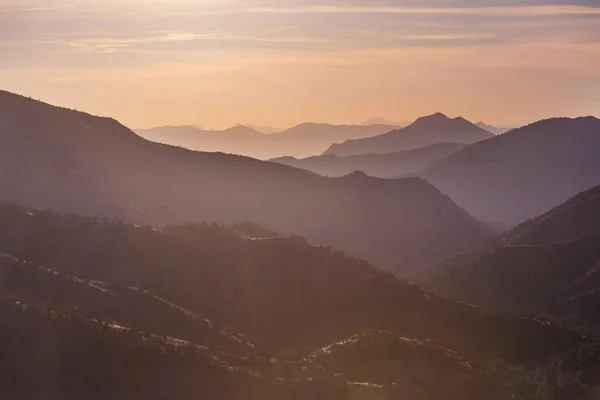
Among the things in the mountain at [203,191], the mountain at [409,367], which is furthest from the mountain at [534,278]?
the mountain at [409,367]

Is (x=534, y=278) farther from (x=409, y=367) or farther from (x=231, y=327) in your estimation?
(x=409, y=367)

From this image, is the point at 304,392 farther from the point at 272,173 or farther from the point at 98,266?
the point at 272,173

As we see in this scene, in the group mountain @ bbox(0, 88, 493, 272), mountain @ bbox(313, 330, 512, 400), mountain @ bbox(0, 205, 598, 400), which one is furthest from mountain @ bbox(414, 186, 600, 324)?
mountain @ bbox(313, 330, 512, 400)

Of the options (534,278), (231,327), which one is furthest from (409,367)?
(534,278)

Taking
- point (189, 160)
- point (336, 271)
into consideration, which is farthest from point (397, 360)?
point (189, 160)

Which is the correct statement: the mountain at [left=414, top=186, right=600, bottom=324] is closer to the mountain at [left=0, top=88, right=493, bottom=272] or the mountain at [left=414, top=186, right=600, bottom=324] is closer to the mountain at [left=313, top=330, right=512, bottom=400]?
the mountain at [left=0, top=88, right=493, bottom=272]
